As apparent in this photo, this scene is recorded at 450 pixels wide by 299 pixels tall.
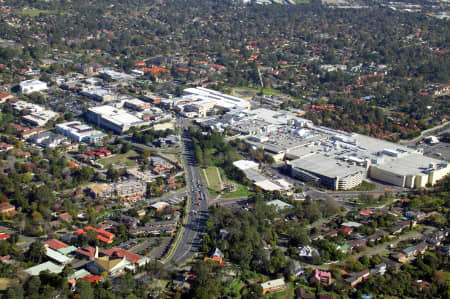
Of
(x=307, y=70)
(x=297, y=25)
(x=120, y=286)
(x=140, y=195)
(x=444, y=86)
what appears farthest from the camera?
(x=297, y=25)

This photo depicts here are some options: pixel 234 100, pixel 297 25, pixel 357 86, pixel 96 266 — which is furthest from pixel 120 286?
pixel 297 25

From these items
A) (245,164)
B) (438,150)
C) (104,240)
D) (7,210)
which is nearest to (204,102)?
(245,164)

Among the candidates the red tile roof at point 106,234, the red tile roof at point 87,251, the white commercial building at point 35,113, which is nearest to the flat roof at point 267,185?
the red tile roof at point 106,234

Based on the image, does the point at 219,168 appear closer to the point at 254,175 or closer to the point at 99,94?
the point at 254,175

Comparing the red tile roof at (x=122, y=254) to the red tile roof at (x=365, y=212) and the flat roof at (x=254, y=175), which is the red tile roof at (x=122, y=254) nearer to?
the flat roof at (x=254, y=175)

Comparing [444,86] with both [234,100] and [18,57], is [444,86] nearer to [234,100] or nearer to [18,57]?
[234,100]
